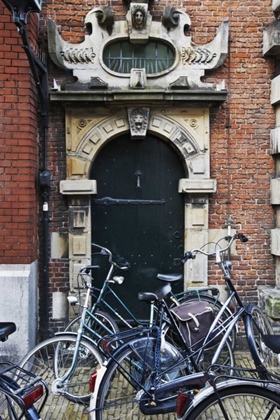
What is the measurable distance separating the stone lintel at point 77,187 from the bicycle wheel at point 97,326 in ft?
5.54

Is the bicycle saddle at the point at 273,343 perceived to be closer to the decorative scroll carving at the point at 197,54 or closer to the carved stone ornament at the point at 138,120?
the carved stone ornament at the point at 138,120

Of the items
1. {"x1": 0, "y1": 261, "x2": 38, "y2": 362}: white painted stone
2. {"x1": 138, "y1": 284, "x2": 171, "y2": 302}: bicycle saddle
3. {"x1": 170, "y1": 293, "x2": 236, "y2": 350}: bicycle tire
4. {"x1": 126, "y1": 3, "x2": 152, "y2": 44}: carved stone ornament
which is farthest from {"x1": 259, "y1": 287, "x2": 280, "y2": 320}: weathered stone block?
{"x1": 126, "y1": 3, "x2": 152, "y2": 44}: carved stone ornament

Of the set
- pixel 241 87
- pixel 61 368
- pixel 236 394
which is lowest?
pixel 61 368

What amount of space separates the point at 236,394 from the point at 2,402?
6.47 feet

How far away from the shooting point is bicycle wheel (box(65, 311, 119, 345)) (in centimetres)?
455

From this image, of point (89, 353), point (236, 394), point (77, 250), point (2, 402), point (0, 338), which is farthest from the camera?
point (77, 250)

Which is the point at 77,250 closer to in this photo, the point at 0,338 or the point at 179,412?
the point at 0,338

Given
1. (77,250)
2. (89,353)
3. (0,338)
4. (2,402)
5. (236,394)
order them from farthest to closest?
(77,250), (89,353), (2,402), (0,338), (236,394)

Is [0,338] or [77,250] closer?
[0,338]

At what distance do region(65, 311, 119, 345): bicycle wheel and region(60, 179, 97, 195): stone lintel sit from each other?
1688 millimetres

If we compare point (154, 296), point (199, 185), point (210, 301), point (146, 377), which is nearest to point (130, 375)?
point (146, 377)

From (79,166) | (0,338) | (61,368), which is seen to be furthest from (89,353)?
(79,166)

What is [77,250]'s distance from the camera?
578 cm

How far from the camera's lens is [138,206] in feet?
19.6
